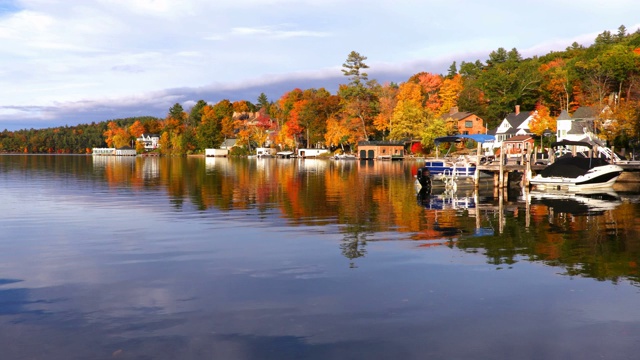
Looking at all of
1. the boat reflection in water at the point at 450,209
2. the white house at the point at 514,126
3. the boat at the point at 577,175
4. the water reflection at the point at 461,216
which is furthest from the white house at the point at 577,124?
the boat reflection in water at the point at 450,209

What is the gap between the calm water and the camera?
1008 centimetres

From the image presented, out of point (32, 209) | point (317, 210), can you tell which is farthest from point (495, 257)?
point (32, 209)

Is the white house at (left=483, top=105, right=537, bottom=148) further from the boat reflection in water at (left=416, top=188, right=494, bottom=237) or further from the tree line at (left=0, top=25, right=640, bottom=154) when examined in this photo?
the boat reflection in water at (left=416, top=188, right=494, bottom=237)

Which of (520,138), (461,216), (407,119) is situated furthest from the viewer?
(407,119)

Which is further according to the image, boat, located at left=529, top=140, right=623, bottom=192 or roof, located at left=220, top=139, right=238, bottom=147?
roof, located at left=220, top=139, right=238, bottom=147

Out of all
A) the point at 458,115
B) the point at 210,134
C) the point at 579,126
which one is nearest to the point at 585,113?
the point at 579,126

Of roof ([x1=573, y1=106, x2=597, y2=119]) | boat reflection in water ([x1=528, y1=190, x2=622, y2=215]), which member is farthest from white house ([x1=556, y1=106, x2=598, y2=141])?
boat reflection in water ([x1=528, y1=190, x2=622, y2=215])

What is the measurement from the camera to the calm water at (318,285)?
10.1 m

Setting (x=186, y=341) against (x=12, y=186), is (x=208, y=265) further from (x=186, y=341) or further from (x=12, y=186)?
(x=12, y=186)

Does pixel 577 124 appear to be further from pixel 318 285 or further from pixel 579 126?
pixel 318 285

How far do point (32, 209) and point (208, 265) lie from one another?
19.6m

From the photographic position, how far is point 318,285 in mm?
14180

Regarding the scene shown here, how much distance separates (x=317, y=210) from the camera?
31.0 meters

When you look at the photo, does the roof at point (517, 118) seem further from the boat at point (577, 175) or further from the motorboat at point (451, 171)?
the motorboat at point (451, 171)
